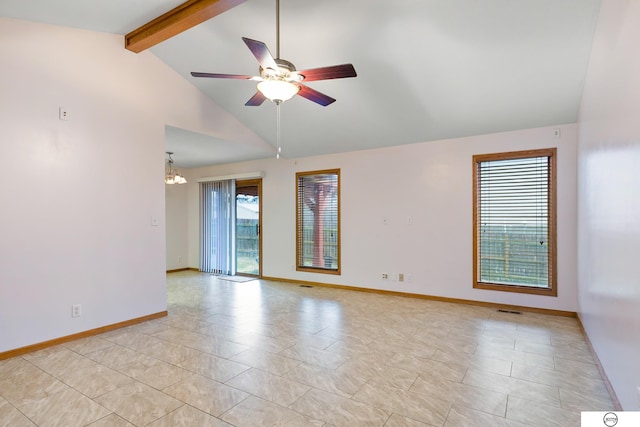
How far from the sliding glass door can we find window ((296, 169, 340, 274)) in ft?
3.38

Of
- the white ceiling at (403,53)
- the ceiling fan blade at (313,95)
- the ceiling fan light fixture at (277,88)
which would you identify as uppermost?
the white ceiling at (403,53)

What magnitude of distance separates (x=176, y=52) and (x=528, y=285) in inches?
215

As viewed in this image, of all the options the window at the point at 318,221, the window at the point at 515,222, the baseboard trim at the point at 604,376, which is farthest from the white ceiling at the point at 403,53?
the baseboard trim at the point at 604,376

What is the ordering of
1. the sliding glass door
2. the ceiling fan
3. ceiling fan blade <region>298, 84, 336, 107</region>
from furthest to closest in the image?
the sliding glass door → ceiling fan blade <region>298, 84, 336, 107</region> → the ceiling fan

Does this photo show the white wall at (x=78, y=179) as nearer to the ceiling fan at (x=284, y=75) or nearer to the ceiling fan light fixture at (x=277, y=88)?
the ceiling fan at (x=284, y=75)

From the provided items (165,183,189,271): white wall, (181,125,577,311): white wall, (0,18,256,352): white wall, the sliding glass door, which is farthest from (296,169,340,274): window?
(165,183,189,271): white wall

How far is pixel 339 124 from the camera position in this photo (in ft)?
16.5

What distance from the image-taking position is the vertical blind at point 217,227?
7.28 meters

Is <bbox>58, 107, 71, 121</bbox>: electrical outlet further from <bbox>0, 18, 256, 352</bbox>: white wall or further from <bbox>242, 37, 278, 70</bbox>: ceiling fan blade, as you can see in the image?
<bbox>242, 37, 278, 70</bbox>: ceiling fan blade

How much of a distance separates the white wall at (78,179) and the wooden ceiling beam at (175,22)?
0.88ft

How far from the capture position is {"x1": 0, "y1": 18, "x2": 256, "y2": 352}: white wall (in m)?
3.05

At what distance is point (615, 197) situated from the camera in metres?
2.18

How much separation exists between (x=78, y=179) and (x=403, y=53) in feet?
12.1

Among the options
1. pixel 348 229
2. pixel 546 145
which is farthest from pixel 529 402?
pixel 348 229
